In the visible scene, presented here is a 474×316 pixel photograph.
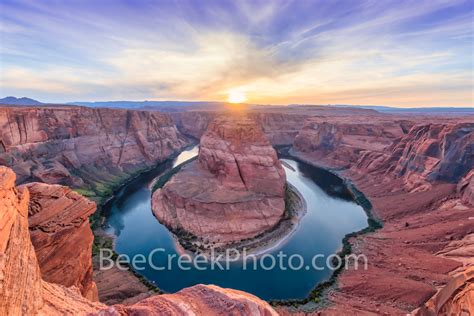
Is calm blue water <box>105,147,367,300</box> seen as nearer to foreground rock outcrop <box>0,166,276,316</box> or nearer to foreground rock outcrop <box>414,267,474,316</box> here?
foreground rock outcrop <box>414,267,474,316</box>

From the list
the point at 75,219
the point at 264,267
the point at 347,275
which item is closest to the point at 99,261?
the point at 75,219

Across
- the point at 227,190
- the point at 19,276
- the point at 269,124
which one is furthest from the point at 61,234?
the point at 269,124

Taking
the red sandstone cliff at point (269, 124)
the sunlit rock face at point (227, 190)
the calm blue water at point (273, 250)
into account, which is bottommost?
the calm blue water at point (273, 250)

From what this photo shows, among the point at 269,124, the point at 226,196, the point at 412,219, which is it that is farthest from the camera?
the point at 269,124

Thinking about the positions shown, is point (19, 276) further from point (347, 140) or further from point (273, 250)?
point (347, 140)

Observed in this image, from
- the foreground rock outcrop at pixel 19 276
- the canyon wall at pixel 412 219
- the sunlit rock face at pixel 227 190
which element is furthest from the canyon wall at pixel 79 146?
the canyon wall at pixel 412 219

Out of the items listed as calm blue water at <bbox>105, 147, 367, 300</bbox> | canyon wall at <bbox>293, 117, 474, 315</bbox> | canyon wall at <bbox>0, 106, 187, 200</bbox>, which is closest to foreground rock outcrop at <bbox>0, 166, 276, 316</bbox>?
canyon wall at <bbox>293, 117, 474, 315</bbox>

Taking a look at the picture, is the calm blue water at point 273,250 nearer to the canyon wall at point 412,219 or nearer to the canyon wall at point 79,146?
the canyon wall at point 412,219
